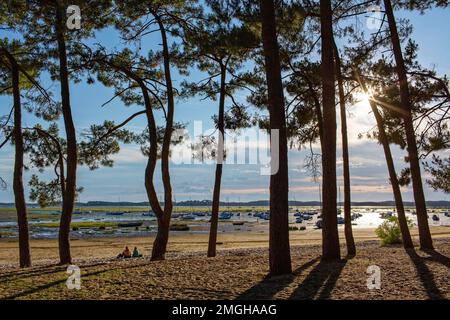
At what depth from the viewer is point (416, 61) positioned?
14.5m

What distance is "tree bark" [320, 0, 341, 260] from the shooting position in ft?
36.8

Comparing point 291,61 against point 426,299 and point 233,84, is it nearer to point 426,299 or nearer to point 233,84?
point 233,84

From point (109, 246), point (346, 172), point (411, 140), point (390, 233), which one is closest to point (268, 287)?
point (346, 172)

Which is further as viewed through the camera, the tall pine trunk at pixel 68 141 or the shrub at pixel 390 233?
the shrub at pixel 390 233

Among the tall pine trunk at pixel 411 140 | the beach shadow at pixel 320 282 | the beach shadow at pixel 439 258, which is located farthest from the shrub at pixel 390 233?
the beach shadow at pixel 320 282

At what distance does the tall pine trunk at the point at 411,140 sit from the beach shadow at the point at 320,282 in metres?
4.34

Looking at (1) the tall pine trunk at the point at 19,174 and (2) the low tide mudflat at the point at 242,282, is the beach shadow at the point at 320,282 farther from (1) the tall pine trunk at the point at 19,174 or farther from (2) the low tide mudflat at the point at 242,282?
(1) the tall pine trunk at the point at 19,174

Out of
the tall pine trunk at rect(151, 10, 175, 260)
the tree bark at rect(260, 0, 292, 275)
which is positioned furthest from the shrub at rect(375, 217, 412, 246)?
the tree bark at rect(260, 0, 292, 275)

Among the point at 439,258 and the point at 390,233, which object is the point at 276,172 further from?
the point at 390,233

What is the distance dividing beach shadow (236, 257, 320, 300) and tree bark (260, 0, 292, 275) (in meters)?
0.42

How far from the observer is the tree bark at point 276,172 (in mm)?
9039

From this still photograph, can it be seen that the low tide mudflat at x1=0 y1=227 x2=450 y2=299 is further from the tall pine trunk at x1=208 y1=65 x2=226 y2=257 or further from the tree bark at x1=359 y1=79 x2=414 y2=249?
the tall pine trunk at x1=208 y1=65 x2=226 y2=257

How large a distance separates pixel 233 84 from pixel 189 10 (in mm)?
3472
